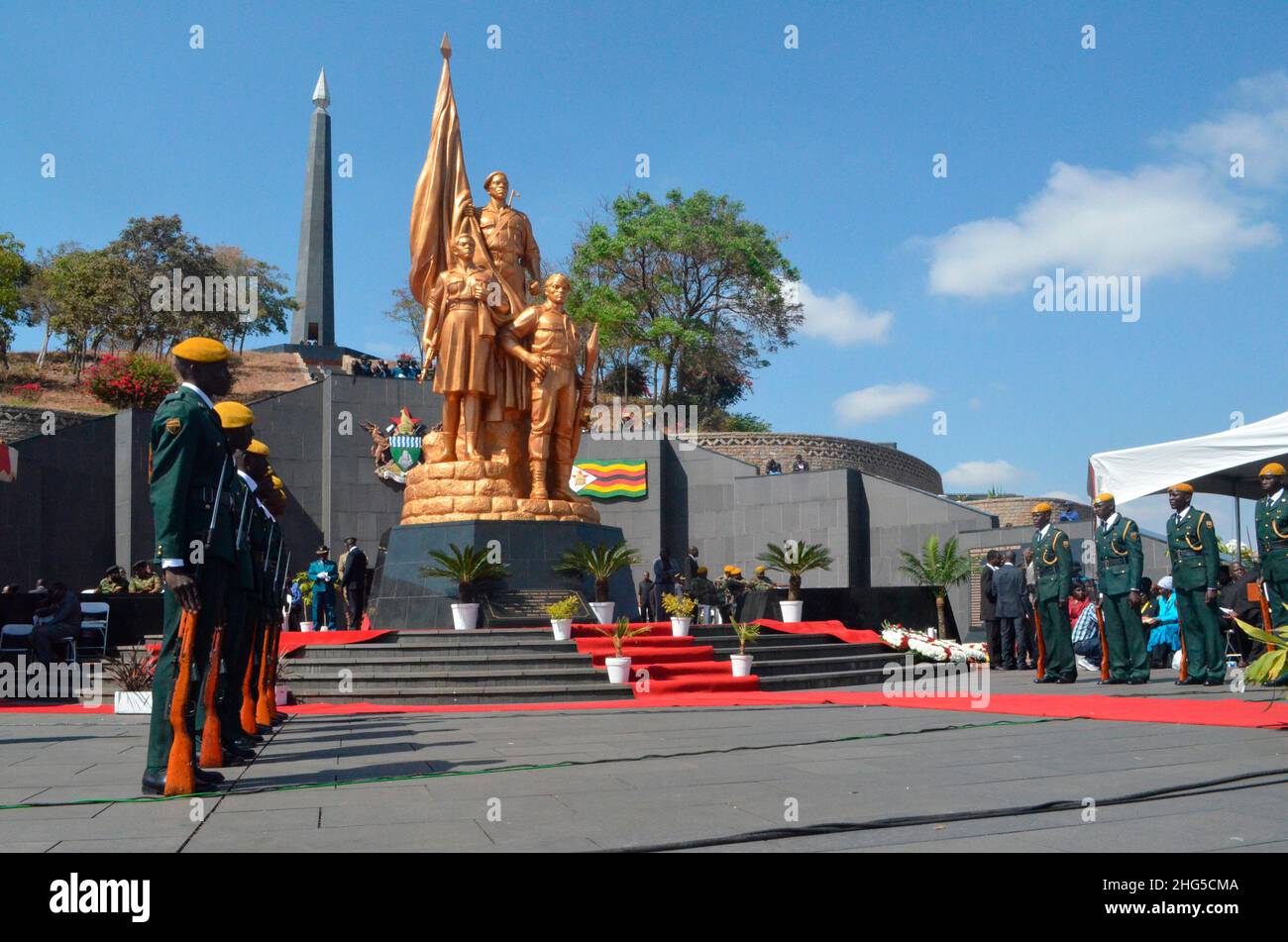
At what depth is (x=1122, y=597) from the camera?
12.8 metres

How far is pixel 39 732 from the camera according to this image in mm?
9500

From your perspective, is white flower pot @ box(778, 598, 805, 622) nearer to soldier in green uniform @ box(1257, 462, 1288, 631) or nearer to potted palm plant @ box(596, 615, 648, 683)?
potted palm plant @ box(596, 615, 648, 683)

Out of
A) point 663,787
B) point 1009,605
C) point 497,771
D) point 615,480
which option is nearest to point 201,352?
point 497,771

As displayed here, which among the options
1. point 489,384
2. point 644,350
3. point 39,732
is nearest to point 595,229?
point 644,350

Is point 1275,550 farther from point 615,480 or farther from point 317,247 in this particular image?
point 317,247

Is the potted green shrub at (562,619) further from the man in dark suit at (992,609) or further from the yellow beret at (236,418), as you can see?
the yellow beret at (236,418)

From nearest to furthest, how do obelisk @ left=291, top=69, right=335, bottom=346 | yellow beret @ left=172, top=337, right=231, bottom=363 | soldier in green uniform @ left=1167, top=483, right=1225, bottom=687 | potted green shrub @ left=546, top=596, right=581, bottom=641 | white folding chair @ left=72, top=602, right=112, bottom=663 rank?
yellow beret @ left=172, top=337, right=231, bottom=363
soldier in green uniform @ left=1167, top=483, right=1225, bottom=687
potted green shrub @ left=546, top=596, right=581, bottom=641
white folding chair @ left=72, top=602, right=112, bottom=663
obelisk @ left=291, top=69, right=335, bottom=346

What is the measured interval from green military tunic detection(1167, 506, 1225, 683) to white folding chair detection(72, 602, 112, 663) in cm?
1445

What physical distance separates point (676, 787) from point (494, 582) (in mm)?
12125

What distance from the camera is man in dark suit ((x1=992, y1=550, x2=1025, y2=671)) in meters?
17.4

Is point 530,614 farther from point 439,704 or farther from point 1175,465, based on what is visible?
point 1175,465

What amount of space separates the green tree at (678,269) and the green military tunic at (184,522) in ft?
134

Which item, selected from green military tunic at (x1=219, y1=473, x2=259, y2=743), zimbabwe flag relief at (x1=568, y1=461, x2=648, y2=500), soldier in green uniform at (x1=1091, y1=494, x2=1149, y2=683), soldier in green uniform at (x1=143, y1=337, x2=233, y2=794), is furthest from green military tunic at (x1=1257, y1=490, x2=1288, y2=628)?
zimbabwe flag relief at (x1=568, y1=461, x2=648, y2=500)

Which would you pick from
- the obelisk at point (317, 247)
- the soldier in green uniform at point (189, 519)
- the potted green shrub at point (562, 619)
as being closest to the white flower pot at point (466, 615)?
the potted green shrub at point (562, 619)
